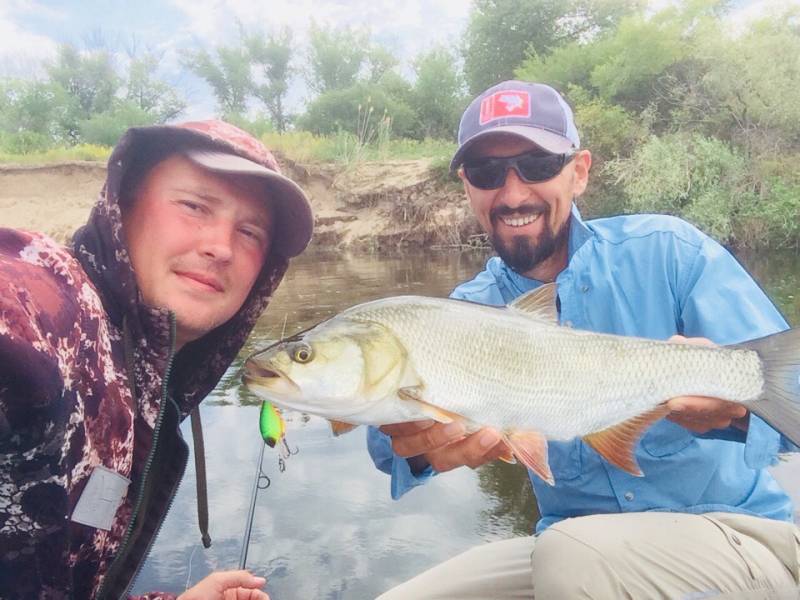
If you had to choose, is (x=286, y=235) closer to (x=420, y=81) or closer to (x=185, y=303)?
(x=185, y=303)

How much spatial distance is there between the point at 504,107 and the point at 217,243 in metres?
1.77

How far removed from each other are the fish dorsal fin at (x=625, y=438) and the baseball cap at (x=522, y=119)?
1436mm

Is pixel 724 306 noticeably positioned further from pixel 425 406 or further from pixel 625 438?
pixel 425 406

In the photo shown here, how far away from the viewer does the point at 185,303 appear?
229 cm

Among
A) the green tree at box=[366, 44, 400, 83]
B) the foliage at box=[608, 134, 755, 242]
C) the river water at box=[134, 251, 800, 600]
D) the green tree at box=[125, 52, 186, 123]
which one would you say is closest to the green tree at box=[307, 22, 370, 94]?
the green tree at box=[366, 44, 400, 83]

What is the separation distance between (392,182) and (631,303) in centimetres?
2332

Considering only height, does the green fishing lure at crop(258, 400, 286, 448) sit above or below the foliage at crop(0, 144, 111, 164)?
above

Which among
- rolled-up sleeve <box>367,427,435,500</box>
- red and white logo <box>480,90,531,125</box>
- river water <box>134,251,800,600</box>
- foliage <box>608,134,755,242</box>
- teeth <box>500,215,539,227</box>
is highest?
red and white logo <box>480,90,531,125</box>

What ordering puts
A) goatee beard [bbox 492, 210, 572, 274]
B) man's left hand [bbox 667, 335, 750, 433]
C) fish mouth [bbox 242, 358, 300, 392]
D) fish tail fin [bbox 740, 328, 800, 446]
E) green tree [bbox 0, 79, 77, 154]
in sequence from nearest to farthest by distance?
1. fish mouth [bbox 242, 358, 300, 392]
2. fish tail fin [bbox 740, 328, 800, 446]
3. man's left hand [bbox 667, 335, 750, 433]
4. goatee beard [bbox 492, 210, 572, 274]
5. green tree [bbox 0, 79, 77, 154]

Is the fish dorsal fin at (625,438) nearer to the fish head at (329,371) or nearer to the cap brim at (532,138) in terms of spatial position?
the fish head at (329,371)

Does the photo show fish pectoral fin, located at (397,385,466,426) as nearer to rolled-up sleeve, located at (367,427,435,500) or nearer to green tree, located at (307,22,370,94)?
rolled-up sleeve, located at (367,427,435,500)

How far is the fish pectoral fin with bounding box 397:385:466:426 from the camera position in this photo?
7.27ft

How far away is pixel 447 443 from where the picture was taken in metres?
2.36

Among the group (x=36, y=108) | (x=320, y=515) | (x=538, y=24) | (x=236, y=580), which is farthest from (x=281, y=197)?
(x=36, y=108)
